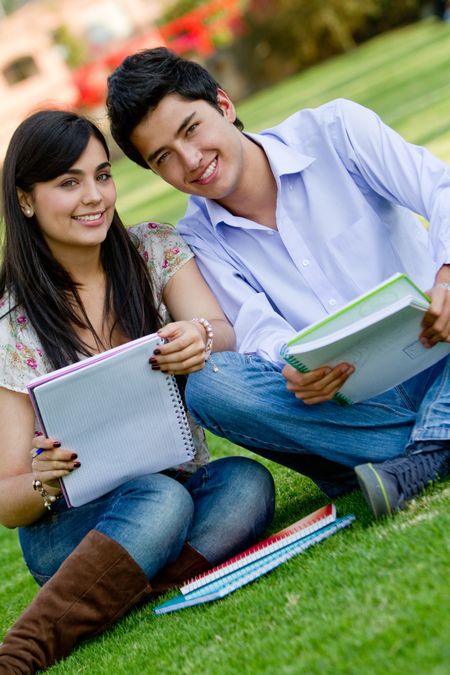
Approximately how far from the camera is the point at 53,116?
2953mm

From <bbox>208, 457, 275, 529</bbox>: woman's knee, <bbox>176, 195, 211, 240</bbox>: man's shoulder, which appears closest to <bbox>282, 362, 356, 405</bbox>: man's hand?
<bbox>208, 457, 275, 529</bbox>: woman's knee

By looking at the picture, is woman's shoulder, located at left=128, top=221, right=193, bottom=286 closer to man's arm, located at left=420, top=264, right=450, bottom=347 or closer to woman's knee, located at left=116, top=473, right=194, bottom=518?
woman's knee, located at left=116, top=473, right=194, bottom=518

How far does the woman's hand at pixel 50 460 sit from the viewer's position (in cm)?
263

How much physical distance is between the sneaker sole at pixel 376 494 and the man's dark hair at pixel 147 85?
1.24 meters

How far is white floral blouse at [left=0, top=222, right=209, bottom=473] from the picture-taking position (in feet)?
9.45

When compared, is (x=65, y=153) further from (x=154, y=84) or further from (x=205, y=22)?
(x=205, y=22)

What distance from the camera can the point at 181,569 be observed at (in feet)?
9.12

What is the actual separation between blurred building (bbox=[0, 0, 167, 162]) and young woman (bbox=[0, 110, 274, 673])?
90.7 feet

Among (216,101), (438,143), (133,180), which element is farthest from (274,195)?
(133,180)

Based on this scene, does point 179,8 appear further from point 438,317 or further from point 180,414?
point 438,317

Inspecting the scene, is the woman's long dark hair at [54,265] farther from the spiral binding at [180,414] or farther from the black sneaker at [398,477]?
the black sneaker at [398,477]

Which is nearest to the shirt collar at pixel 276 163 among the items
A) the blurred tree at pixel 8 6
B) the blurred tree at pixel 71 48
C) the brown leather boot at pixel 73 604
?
the brown leather boot at pixel 73 604

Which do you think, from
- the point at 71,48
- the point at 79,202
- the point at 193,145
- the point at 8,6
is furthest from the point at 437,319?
the point at 8,6

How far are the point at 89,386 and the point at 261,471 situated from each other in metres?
0.60
